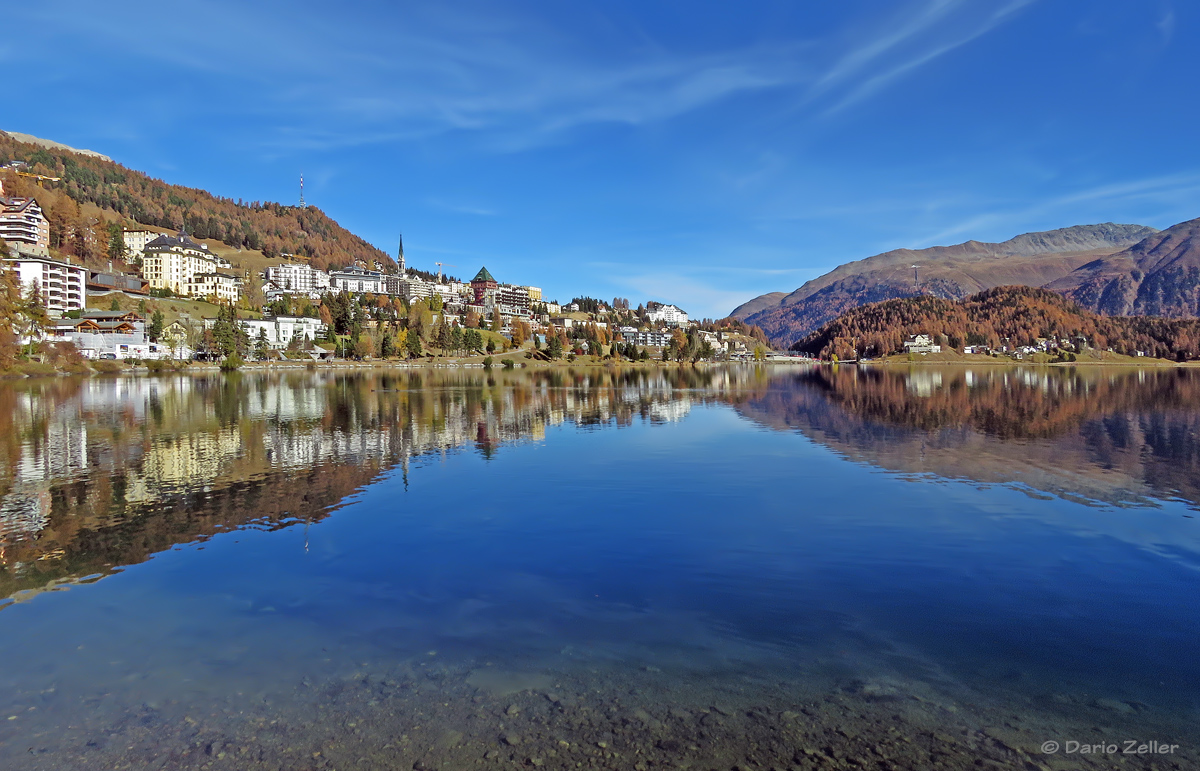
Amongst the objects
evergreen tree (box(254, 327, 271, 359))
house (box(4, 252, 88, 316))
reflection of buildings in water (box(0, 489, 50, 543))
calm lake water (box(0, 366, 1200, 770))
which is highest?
house (box(4, 252, 88, 316))

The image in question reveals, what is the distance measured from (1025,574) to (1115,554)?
3.30 m

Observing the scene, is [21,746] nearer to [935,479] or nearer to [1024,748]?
[1024,748]

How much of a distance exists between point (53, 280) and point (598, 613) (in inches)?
7499

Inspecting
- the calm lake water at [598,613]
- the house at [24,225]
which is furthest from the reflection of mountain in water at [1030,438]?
the house at [24,225]

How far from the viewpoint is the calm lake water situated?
8.32m

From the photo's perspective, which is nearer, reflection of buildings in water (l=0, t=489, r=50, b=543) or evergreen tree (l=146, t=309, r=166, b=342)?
reflection of buildings in water (l=0, t=489, r=50, b=543)

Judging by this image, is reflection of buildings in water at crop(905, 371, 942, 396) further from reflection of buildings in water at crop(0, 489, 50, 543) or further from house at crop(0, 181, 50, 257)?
house at crop(0, 181, 50, 257)

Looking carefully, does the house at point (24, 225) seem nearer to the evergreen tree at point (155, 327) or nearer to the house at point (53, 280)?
the house at point (53, 280)

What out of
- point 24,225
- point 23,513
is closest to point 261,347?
point 24,225

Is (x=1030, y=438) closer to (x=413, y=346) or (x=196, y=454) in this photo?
(x=196, y=454)

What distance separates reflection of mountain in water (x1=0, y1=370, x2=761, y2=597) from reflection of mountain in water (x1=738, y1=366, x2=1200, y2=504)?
14413 millimetres

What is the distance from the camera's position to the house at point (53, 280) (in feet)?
470

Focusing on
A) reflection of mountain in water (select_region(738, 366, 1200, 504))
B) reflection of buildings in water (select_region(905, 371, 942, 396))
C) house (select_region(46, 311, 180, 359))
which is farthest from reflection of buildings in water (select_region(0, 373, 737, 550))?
house (select_region(46, 311, 180, 359))

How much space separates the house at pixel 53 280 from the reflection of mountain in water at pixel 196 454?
103 m
